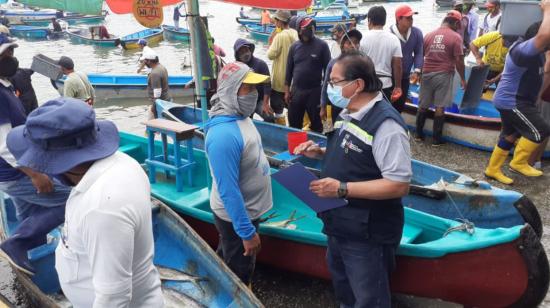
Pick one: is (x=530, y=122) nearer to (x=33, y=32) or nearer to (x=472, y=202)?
(x=472, y=202)

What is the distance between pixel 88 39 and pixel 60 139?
2707cm

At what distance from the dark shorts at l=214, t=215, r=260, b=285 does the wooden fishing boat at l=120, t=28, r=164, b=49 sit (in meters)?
22.1

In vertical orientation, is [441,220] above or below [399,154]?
below

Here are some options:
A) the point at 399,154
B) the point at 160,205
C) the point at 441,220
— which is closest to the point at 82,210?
the point at 399,154

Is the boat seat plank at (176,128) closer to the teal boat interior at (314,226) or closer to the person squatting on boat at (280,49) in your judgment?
the teal boat interior at (314,226)

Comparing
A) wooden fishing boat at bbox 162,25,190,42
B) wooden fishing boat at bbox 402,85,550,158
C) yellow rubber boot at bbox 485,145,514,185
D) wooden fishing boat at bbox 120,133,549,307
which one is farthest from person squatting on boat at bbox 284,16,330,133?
wooden fishing boat at bbox 162,25,190,42

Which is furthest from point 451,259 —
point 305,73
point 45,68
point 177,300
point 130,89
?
point 130,89

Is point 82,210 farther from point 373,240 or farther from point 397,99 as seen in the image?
point 397,99

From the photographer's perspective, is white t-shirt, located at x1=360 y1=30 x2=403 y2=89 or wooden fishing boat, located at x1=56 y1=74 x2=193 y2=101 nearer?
white t-shirt, located at x1=360 y1=30 x2=403 y2=89

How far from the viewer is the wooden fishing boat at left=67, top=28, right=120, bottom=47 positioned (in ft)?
81.3

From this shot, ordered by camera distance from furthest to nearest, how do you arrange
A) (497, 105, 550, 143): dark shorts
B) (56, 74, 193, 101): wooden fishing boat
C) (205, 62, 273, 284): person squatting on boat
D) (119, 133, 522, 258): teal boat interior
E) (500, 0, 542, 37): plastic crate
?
(56, 74, 193, 101): wooden fishing boat, (500, 0, 542, 37): plastic crate, (497, 105, 550, 143): dark shorts, (119, 133, 522, 258): teal boat interior, (205, 62, 273, 284): person squatting on boat

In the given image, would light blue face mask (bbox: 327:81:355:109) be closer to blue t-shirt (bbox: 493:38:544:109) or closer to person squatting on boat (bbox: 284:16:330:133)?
blue t-shirt (bbox: 493:38:544:109)

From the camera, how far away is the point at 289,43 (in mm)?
7391

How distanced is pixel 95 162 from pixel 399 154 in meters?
1.57
